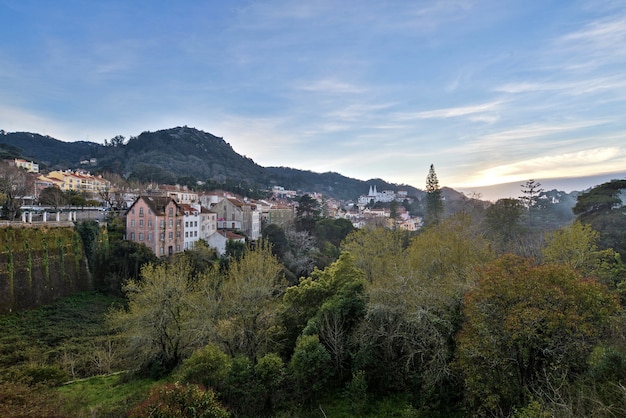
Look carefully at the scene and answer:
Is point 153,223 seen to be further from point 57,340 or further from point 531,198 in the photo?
point 531,198

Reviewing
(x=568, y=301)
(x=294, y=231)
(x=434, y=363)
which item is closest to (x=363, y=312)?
(x=434, y=363)

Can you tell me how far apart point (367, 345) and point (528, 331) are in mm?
5202

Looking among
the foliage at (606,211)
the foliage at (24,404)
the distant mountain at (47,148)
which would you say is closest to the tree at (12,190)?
the foliage at (24,404)

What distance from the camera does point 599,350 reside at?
279 inches

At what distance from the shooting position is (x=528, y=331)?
7.18m

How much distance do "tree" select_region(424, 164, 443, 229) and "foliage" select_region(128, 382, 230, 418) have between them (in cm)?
3905

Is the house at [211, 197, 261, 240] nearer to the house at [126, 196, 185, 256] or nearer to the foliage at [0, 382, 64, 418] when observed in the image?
the house at [126, 196, 185, 256]

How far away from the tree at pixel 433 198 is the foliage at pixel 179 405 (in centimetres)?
3905

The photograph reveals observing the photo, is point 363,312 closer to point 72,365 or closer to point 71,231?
point 72,365

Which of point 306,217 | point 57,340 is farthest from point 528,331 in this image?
point 306,217

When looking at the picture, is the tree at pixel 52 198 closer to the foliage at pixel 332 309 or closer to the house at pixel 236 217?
the house at pixel 236 217

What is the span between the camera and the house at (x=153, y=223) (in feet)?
103

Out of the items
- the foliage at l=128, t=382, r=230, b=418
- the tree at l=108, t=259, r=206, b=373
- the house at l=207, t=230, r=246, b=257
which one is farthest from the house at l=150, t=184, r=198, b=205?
the foliage at l=128, t=382, r=230, b=418

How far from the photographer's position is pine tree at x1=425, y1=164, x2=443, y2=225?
143 feet
